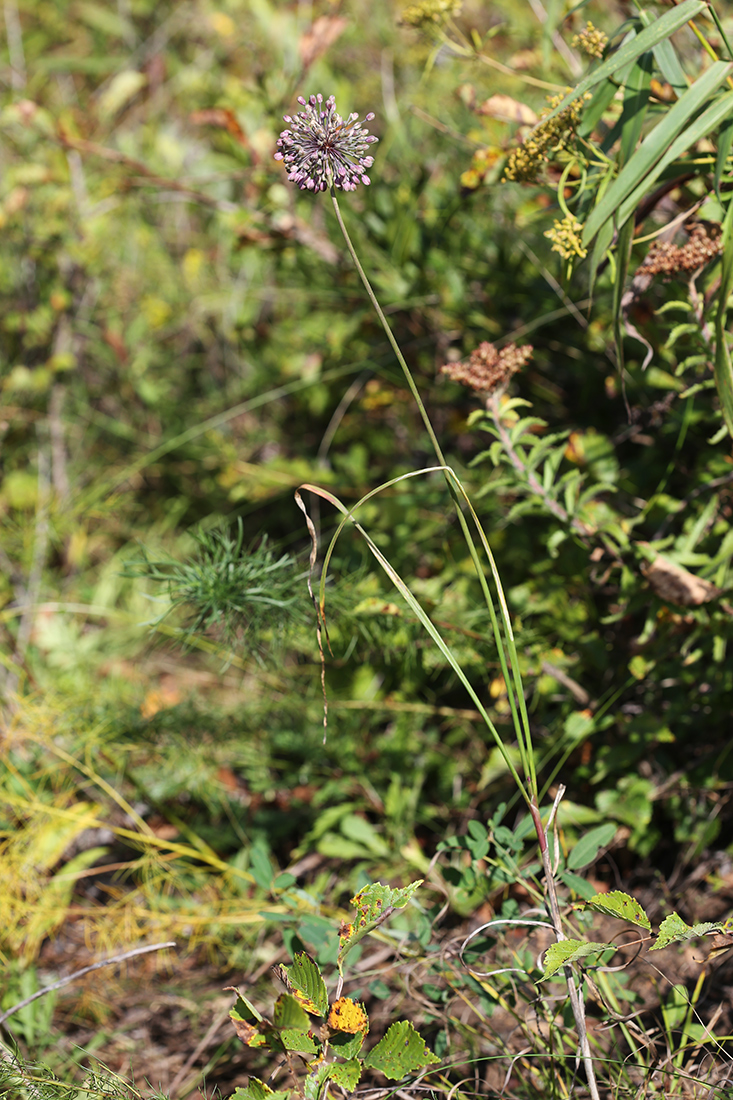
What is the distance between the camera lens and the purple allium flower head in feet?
2.96

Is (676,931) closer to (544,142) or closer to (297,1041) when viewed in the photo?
(297,1041)

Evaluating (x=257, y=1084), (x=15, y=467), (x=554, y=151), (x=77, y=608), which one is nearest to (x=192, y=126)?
(x=15, y=467)

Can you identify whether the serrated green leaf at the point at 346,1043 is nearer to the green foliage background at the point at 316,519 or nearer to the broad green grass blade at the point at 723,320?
the green foliage background at the point at 316,519

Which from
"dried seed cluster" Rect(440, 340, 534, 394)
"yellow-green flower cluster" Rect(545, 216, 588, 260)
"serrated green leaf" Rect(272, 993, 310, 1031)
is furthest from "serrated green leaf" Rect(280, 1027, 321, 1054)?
"yellow-green flower cluster" Rect(545, 216, 588, 260)

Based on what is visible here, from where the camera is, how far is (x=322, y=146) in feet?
2.99

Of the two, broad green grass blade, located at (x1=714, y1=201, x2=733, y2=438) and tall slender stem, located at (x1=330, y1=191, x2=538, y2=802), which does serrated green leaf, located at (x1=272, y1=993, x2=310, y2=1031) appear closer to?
tall slender stem, located at (x1=330, y1=191, x2=538, y2=802)

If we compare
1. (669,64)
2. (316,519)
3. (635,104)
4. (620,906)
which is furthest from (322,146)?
(316,519)

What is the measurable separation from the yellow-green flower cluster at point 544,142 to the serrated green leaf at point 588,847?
3.27 ft

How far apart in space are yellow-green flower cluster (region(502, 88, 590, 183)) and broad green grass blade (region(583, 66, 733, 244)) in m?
0.15

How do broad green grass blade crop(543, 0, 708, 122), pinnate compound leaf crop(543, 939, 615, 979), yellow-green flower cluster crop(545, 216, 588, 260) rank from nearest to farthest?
pinnate compound leaf crop(543, 939, 615, 979)
broad green grass blade crop(543, 0, 708, 122)
yellow-green flower cluster crop(545, 216, 588, 260)

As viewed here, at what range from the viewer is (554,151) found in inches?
48.0

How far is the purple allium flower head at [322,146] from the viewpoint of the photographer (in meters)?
0.90

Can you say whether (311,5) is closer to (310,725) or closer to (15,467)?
(15,467)

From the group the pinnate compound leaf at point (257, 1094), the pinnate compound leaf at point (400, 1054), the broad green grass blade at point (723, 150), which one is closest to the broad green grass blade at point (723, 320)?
the broad green grass blade at point (723, 150)
